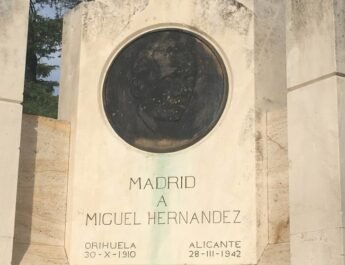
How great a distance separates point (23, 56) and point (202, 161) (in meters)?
2.55

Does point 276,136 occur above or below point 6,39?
below

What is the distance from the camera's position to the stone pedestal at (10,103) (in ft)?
A: 28.2

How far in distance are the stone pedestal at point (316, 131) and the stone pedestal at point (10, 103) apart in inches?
125

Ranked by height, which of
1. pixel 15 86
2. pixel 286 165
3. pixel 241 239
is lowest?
pixel 241 239

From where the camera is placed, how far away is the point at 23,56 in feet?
29.7

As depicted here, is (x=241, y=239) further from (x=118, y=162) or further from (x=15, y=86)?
(x=15, y=86)

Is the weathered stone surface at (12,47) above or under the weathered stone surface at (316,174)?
above

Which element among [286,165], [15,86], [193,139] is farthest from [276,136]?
[15,86]

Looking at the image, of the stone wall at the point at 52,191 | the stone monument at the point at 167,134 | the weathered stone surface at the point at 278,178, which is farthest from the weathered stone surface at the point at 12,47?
the weathered stone surface at the point at 278,178

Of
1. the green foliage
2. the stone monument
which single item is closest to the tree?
the green foliage

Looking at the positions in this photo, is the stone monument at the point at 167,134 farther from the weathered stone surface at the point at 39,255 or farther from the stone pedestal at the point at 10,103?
the stone pedestal at the point at 10,103

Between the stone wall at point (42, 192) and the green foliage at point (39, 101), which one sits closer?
the stone wall at point (42, 192)

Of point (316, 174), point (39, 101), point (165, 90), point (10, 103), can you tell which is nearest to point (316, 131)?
point (316, 174)

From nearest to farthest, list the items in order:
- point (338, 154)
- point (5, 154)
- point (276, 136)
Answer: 1. point (338, 154)
2. point (5, 154)
3. point (276, 136)
